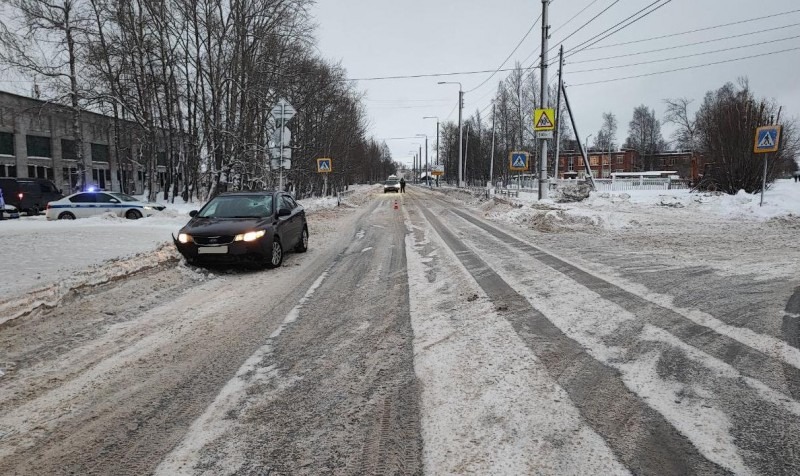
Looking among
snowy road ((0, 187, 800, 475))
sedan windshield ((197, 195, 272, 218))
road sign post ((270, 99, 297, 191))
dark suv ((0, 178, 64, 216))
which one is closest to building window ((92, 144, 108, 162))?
dark suv ((0, 178, 64, 216))

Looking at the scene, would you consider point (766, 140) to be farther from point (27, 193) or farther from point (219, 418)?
point (27, 193)

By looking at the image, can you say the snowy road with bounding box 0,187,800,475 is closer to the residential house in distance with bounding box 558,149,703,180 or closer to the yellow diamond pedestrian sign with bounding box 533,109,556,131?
the yellow diamond pedestrian sign with bounding box 533,109,556,131

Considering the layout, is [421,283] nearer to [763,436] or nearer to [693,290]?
[693,290]

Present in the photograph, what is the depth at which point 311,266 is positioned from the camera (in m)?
9.36

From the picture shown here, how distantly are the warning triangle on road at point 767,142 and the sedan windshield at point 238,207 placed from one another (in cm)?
1768

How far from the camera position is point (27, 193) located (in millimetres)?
23922

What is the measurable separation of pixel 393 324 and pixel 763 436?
→ 331cm

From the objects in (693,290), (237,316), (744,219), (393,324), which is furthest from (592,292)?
(744,219)

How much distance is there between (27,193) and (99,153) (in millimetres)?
27753

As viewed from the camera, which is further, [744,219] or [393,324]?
[744,219]

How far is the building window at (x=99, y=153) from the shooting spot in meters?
47.5

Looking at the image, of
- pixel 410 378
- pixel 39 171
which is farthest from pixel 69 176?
pixel 410 378

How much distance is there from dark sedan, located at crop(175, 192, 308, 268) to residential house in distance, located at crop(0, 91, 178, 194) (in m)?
28.8

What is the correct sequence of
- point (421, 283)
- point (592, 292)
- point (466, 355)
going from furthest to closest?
point (421, 283)
point (592, 292)
point (466, 355)
